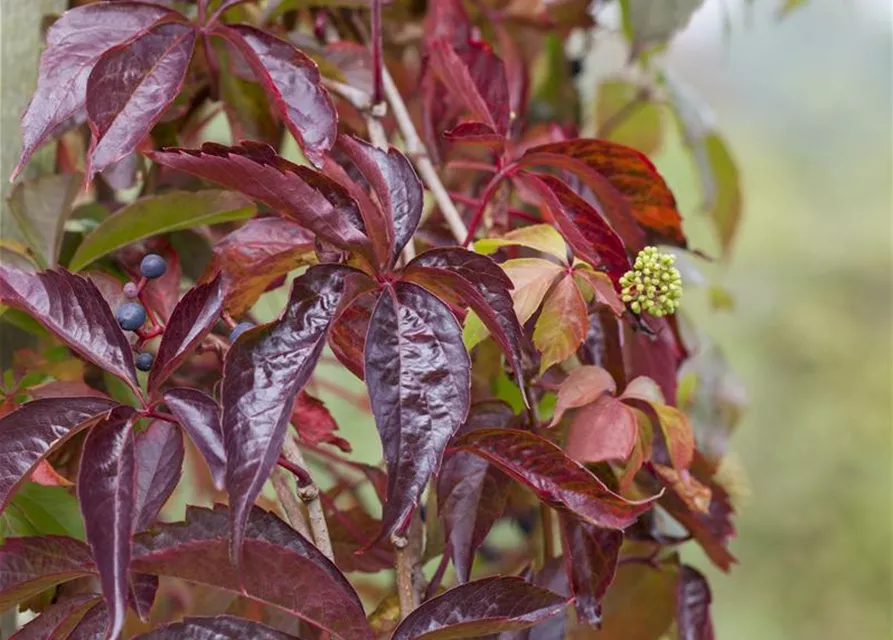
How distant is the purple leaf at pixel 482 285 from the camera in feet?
1.18

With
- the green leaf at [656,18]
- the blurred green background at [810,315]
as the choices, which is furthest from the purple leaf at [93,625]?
the blurred green background at [810,315]

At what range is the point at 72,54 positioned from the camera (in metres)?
0.41

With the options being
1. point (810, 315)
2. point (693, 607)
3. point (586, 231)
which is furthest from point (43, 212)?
point (810, 315)

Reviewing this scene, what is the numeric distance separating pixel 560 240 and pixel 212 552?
208 mm

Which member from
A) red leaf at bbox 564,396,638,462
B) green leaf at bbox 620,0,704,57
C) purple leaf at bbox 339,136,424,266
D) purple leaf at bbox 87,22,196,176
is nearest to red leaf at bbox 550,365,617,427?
red leaf at bbox 564,396,638,462

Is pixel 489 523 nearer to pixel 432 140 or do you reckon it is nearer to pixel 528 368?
pixel 528 368

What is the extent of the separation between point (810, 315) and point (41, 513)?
383 centimetres

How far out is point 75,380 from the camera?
47 centimetres

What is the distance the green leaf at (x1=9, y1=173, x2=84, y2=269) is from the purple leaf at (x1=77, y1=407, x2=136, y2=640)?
188mm

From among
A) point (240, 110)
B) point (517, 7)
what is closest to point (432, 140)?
point (240, 110)

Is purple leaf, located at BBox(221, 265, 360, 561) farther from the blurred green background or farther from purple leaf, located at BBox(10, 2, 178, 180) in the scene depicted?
the blurred green background

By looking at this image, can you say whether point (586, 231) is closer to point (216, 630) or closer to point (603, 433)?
point (603, 433)

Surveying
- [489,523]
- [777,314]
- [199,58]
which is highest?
[199,58]

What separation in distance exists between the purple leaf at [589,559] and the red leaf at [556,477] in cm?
5
